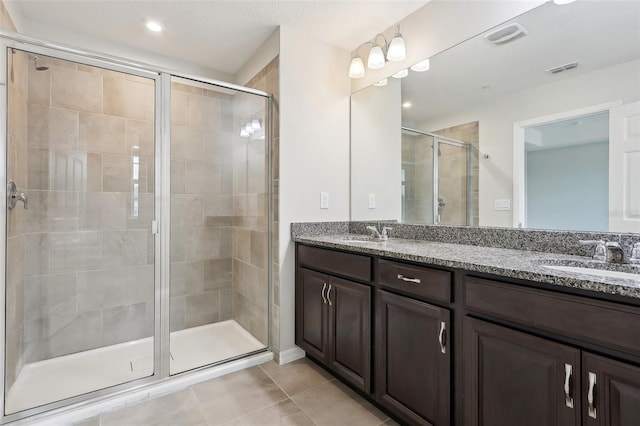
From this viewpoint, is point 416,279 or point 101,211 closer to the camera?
point 416,279

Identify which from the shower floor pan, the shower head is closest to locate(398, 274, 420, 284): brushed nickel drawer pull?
the shower floor pan

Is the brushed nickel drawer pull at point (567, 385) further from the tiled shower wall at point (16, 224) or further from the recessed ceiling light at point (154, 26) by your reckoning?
the recessed ceiling light at point (154, 26)

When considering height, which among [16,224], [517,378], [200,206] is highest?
[200,206]

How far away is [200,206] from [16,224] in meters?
1.05

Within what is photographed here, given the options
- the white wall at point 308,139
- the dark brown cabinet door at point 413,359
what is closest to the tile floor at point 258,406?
the dark brown cabinet door at point 413,359

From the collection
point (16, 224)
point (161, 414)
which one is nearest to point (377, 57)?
point (16, 224)

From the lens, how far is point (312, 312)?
6.93ft

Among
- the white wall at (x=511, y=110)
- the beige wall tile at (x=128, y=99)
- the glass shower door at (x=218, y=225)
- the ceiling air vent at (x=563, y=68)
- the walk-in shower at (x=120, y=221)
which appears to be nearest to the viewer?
the white wall at (x=511, y=110)

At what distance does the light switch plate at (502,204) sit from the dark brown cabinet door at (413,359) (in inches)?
31.1

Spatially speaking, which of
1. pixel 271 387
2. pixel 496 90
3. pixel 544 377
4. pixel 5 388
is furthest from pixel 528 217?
pixel 5 388

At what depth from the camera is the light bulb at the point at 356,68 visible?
2.37m

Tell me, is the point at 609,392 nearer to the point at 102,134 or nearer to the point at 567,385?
the point at 567,385

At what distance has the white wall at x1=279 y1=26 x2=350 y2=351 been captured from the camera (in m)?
2.27

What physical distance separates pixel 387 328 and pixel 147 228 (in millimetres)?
1632
